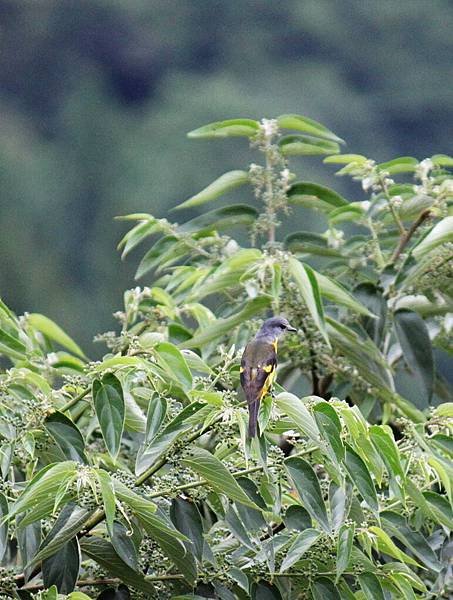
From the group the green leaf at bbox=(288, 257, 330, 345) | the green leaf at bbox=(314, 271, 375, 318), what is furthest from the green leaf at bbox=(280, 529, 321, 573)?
the green leaf at bbox=(314, 271, 375, 318)

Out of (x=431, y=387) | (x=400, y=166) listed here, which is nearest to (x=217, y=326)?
(x=431, y=387)

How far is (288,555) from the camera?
0.83m

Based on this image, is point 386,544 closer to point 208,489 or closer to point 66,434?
point 208,489

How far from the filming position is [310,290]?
120 centimetres

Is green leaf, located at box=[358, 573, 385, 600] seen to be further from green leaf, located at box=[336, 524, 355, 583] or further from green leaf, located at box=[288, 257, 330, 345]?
green leaf, located at box=[288, 257, 330, 345]

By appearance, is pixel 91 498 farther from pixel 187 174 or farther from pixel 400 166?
pixel 187 174

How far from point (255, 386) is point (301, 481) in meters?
0.08

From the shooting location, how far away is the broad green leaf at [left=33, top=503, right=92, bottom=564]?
81 centimetres

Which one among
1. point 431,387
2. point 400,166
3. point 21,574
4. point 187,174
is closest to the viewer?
point 21,574

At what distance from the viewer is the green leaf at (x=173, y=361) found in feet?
2.92

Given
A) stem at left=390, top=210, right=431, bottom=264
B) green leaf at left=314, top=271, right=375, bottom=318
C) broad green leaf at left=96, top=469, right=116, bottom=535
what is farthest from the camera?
stem at left=390, top=210, right=431, bottom=264

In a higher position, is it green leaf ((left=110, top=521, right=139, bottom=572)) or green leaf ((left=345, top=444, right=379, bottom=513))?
green leaf ((left=345, top=444, right=379, bottom=513))

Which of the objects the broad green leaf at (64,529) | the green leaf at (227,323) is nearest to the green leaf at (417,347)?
the green leaf at (227,323)

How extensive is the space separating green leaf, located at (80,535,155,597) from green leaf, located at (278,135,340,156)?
0.77 m
